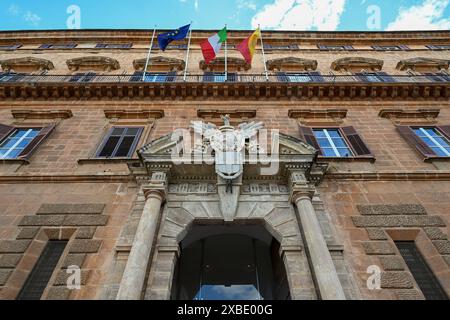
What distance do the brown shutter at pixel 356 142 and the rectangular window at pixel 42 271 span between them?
363 inches

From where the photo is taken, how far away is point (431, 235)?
695 cm

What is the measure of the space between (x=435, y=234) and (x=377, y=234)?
4.61 feet

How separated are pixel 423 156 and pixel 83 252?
34.0 feet

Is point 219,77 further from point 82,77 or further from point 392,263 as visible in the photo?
point 392,263

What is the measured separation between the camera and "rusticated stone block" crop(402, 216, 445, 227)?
7.20 metres

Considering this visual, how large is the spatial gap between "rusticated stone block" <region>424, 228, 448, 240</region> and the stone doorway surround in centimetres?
238

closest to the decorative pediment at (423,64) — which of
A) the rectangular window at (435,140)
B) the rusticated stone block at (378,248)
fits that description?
the rectangular window at (435,140)

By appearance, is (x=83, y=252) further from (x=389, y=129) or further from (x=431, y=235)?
(x=389, y=129)

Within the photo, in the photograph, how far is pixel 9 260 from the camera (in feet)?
21.0

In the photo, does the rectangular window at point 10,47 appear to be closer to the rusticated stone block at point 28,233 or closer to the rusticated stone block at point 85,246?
the rusticated stone block at point 28,233

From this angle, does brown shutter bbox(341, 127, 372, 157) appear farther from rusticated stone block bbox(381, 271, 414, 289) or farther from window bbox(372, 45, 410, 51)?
window bbox(372, 45, 410, 51)

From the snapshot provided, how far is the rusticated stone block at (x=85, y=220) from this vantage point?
720 centimetres

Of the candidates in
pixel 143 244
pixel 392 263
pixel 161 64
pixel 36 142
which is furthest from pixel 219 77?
pixel 392 263
